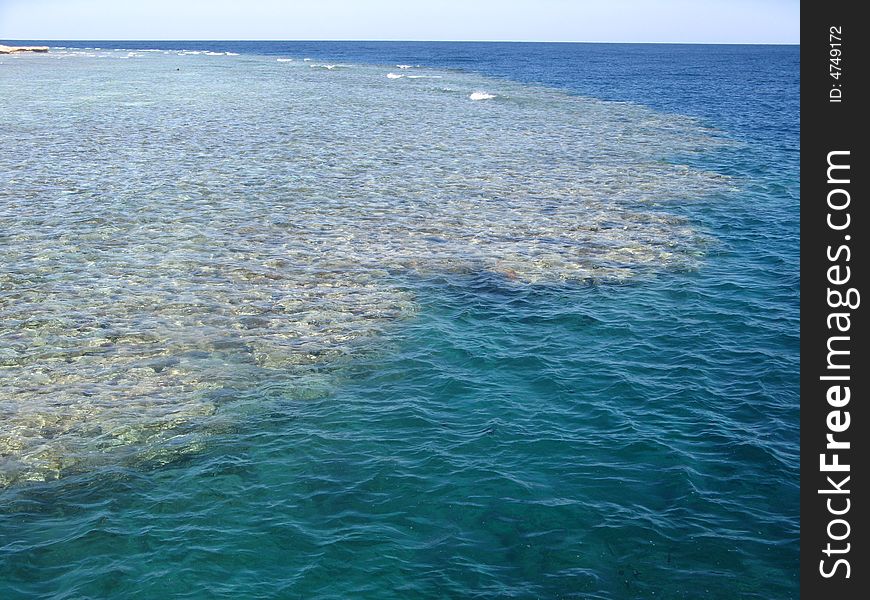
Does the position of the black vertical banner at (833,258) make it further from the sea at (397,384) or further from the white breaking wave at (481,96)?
the white breaking wave at (481,96)

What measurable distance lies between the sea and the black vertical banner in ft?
12.6

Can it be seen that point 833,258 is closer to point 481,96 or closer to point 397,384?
point 397,384

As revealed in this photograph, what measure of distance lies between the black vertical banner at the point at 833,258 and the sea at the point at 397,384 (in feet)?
12.6

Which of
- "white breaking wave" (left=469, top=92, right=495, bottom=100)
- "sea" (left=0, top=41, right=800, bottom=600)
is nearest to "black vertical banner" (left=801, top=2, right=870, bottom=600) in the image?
"sea" (left=0, top=41, right=800, bottom=600)

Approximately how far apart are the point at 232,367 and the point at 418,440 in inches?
270

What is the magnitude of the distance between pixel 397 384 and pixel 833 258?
1317cm

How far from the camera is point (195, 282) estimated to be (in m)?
29.6

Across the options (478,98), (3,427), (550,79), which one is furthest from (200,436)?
(550,79)

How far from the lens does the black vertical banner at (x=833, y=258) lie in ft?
39.0

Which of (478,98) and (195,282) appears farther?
(478,98)

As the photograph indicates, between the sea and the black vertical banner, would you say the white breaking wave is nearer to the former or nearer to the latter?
the sea

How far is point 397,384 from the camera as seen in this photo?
22453mm

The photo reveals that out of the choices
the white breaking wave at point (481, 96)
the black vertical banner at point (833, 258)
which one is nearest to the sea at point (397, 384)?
the black vertical banner at point (833, 258)

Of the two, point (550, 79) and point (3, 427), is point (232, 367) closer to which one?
point (3, 427)
